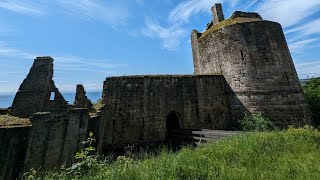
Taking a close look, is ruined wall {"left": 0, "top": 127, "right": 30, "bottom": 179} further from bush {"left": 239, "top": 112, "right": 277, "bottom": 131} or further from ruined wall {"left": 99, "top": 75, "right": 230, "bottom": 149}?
bush {"left": 239, "top": 112, "right": 277, "bottom": 131}

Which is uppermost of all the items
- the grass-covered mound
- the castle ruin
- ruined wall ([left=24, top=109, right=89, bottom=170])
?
the castle ruin

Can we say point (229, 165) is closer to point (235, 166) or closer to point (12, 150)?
point (235, 166)

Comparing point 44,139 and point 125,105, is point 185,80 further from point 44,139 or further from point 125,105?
point 44,139

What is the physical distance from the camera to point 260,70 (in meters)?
15.9

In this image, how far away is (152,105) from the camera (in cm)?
1589

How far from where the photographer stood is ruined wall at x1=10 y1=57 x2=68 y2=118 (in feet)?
42.5

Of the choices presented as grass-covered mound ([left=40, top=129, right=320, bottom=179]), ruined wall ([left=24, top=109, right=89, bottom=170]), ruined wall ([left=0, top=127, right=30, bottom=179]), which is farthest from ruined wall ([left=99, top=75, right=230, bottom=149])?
grass-covered mound ([left=40, top=129, right=320, bottom=179])

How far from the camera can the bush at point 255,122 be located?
562 inches

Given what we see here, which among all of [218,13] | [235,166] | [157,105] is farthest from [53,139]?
[218,13]

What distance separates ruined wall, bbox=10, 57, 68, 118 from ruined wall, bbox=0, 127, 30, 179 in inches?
280

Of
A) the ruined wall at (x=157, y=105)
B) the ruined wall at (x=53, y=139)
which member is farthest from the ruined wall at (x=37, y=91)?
the ruined wall at (x=53, y=139)

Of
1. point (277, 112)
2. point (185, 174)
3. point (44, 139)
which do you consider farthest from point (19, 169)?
point (277, 112)

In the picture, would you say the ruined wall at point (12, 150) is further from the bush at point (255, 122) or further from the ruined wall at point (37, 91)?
the bush at point (255, 122)

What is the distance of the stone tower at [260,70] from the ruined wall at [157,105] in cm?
144
